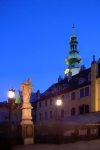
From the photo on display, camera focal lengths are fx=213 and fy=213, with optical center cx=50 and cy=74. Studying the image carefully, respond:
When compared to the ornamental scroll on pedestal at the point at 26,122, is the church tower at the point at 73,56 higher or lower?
higher

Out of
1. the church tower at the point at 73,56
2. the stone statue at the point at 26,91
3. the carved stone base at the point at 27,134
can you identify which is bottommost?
the carved stone base at the point at 27,134

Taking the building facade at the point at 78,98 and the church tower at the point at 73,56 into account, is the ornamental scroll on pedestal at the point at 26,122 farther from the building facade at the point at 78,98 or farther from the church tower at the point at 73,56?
the church tower at the point at 73,56

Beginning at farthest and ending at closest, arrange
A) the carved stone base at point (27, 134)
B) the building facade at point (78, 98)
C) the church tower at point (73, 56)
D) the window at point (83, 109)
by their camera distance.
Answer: the church tower at point (73, 56) → the window at point (83, 109) → the building facade at point (78, 98) → the carved stone base at point (27, 134)

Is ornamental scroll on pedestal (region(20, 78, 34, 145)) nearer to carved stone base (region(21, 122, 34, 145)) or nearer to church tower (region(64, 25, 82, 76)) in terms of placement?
carved stone base (region(21, 122, 34, 145))

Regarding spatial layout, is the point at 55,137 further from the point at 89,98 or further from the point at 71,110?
the point at 71,110

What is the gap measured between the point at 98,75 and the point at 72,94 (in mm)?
7019

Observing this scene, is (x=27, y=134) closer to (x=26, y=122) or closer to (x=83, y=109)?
(x=26, y=122)

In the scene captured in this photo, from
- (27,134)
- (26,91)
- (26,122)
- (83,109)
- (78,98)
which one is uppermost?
(26,91)

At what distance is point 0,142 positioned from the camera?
33.9 feet

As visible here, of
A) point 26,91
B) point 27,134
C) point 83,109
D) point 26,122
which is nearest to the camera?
point 27,134

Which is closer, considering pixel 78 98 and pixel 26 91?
pixel 26 91

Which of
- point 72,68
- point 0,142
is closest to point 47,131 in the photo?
point 0,142

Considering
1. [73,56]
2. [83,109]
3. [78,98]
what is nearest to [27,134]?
[83,109]

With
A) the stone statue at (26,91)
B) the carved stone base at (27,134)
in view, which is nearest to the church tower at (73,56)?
the stone statue at (26,91)
